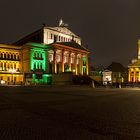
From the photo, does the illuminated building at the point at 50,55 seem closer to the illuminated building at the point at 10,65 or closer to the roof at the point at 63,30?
the roof at the point at 63,30

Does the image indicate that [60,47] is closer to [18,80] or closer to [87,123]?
[18,80]

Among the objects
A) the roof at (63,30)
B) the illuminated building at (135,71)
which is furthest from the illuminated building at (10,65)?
the illuminated building at (135,71)

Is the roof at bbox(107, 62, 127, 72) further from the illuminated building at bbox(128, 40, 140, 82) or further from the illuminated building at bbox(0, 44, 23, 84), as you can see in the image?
the illuminated building at bbox(0, 44, 23, 84)

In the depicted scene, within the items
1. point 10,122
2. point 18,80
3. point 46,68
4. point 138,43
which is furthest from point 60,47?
point 10,122

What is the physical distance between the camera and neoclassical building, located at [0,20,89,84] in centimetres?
9269

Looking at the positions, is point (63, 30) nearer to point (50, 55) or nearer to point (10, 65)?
point (50, 55)

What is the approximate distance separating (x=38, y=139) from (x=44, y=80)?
293 ft

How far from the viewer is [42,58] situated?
98.6 metres

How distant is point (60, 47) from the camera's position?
10000 centimetres

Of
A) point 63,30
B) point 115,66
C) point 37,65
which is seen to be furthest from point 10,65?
point 115,66

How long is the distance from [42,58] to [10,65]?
1328 cm

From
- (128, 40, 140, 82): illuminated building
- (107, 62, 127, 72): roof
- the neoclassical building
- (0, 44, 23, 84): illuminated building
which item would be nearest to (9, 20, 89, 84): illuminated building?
the neoclassical building

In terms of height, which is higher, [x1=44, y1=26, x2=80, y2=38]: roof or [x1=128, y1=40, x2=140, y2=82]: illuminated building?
[x1=44, y1=26, x2=80, y2=38]: roof

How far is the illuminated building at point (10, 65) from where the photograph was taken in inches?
3593
